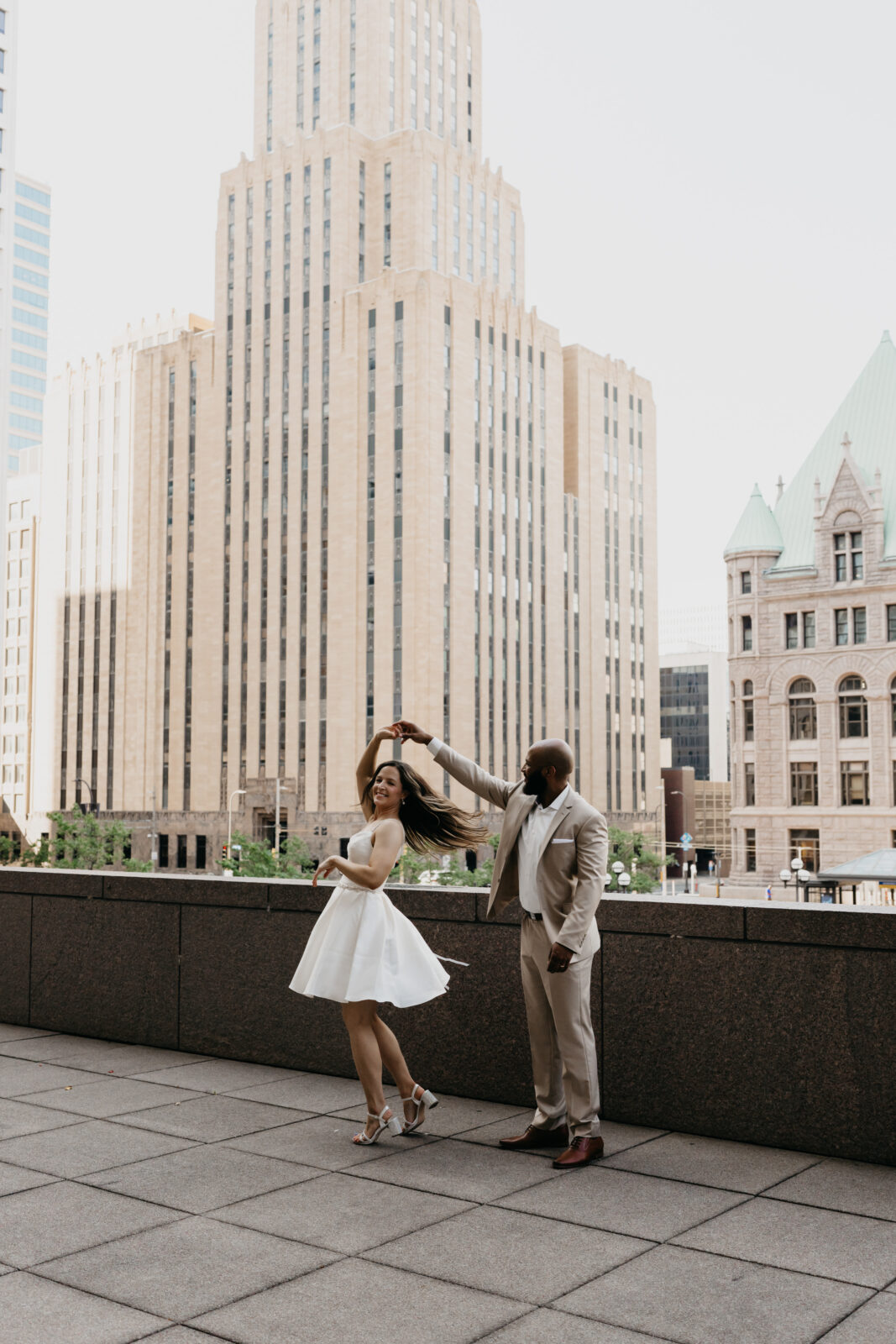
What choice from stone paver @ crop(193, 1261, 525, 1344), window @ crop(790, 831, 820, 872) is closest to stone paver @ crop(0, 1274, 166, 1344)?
stone paver @ crop(193, 1261, 525, 1344)

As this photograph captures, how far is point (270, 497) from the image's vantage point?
99062mm

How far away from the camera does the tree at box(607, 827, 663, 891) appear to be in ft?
217

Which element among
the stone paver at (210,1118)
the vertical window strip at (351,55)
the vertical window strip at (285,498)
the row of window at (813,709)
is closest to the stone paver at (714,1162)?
the stone paver at (210,1118)

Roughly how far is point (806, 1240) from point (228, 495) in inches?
3964

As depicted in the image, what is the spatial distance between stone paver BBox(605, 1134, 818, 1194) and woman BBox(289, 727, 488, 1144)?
1.23 meters

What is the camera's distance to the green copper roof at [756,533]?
89.1m

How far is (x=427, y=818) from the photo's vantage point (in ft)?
23.3

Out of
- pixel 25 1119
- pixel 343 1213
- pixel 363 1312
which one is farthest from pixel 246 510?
pixel 363 1312

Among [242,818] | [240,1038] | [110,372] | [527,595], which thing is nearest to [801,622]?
[527,595]

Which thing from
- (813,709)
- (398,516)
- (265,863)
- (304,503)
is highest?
(304,503)

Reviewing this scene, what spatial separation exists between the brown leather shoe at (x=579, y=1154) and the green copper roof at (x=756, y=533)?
85774 mm

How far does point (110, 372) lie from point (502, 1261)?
114m

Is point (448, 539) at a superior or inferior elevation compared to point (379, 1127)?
superior

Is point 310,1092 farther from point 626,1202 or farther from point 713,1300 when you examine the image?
point 713,1300
